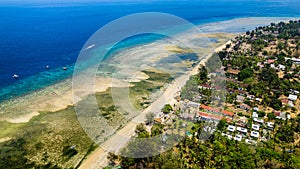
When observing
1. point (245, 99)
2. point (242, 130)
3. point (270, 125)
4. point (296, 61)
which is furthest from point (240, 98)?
point (296, 61)

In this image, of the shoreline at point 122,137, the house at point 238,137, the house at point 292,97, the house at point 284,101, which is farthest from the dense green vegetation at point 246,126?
the shoreline at point 122,137

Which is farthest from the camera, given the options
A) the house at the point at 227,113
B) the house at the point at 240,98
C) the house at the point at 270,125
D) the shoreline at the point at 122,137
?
the house at the point at 240,98

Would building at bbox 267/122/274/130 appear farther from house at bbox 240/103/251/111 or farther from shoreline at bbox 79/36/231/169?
shoreline at bbox 79/36/231/169

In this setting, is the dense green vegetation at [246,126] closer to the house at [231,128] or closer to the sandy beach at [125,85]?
the house at [231,128]

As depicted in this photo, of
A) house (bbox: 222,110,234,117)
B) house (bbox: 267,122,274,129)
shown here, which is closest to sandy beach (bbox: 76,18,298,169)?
house (bbox: 222,110,234,117)

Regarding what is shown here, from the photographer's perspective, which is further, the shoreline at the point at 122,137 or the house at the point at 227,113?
the house at the point at 227,113

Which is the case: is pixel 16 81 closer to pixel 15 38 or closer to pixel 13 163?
pixel 13 163

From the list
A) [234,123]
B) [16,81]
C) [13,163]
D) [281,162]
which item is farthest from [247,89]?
[16,81]

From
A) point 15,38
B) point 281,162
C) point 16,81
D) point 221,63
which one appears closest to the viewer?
point 281,162
